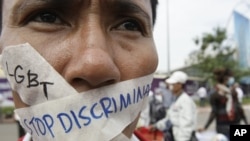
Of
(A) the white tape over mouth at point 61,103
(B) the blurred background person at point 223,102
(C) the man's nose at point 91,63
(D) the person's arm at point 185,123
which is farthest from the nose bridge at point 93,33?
(B) the blurred background person at point 223,102

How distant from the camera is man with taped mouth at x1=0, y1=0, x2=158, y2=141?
1.18 metres

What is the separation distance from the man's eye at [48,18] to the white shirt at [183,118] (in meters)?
4.12

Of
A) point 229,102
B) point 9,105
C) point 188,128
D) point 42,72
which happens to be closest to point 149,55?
point 42,72

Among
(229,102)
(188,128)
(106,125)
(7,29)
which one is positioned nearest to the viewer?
(106,125)

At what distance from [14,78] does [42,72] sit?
14 centimetres

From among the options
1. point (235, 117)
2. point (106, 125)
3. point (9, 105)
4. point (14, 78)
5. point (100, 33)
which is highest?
point (100, 33)

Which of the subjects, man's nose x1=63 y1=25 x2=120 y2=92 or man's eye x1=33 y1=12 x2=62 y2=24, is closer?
man's nose x1=63 y1=25 x2=120 y2=92

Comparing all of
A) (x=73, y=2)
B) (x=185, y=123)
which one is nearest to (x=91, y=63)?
(x=73, y=2)

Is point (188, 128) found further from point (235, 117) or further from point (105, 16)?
point (105, 16)

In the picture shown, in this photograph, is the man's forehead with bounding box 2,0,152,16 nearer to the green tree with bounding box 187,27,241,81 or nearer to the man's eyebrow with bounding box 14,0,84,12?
the man's eyebrow with bounding box 14,0,84,12

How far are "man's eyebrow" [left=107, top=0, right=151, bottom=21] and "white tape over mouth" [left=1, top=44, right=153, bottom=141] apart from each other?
234 millimetres

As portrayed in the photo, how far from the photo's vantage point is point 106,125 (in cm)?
121

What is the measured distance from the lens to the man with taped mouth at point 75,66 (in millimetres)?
1181

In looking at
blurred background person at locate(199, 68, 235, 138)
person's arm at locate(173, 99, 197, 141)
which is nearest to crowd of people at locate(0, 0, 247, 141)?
person's arm at locate(173, 99, 197, 141)
